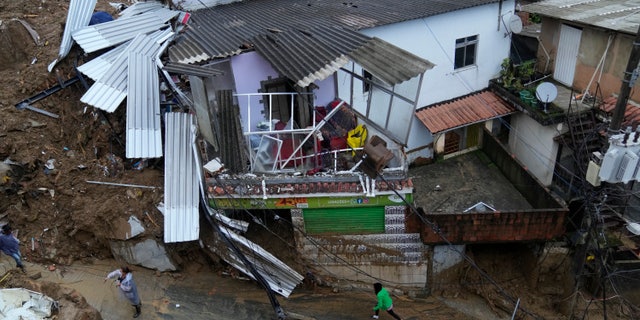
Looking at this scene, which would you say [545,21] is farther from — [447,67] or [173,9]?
[173,9]

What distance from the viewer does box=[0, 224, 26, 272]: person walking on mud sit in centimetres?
1124

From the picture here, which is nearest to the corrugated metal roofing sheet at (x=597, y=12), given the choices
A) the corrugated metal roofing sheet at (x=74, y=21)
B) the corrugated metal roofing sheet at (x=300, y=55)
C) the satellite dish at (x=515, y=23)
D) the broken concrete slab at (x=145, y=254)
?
the satellite dish at (x=515, y=23)

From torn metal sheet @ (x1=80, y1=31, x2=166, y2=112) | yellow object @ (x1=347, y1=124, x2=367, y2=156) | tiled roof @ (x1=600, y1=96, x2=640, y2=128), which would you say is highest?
torn metal sheet @ (x1=80, y1=31, x2=166, y2=112)

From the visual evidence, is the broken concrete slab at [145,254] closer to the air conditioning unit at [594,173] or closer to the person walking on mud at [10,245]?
the person walking on mud at [10,245]

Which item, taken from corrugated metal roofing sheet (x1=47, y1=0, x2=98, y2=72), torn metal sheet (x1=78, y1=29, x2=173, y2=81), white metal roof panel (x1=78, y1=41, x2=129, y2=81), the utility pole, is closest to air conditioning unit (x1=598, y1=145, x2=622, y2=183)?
the utility pole

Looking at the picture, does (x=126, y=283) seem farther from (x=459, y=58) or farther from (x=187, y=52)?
(x=459, y=58)

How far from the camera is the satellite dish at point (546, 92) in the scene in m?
14.9

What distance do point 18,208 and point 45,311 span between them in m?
4.90

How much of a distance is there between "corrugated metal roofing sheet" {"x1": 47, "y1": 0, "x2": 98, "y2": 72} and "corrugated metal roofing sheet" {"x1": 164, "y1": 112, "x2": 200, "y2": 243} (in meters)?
4.62

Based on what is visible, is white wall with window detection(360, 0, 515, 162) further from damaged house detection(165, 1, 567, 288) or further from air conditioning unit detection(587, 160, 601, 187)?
air conditioning unit detection(587, 160, 601, 187)

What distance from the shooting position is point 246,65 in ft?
43.4

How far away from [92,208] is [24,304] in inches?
162

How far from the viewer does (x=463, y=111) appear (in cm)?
1695

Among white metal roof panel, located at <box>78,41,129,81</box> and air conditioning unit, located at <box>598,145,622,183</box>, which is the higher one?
white metal roof panel, located at <box>78,41,129,81</box>
